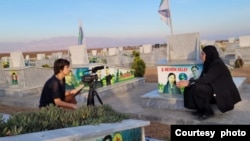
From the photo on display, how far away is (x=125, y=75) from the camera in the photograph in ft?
32.6

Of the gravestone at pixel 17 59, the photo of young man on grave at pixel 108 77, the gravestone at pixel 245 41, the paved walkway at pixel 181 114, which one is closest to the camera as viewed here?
the paved walkway at pixel 181 114

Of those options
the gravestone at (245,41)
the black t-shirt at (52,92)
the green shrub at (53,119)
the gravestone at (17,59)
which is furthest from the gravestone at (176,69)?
the gravestone at (245,41)

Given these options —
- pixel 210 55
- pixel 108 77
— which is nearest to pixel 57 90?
pixel 210 55

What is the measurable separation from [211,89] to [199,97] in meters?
0.24

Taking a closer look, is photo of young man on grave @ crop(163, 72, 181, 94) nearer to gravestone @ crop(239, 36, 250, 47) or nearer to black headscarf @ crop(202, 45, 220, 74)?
black headscarf @ crop(202, 45, 220, 74)

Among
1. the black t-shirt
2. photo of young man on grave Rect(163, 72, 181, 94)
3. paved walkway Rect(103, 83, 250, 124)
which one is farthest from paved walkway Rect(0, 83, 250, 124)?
the black t-shirt

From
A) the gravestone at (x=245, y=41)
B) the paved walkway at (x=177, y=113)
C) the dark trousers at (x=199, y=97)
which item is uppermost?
the gravestone at (x=245, y=41)

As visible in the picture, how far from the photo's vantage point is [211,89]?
471 centimetres

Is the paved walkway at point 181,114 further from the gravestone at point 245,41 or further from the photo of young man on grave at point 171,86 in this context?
the gravestone at point 245,41

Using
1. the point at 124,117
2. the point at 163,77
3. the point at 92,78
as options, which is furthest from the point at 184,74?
the point at 124,117

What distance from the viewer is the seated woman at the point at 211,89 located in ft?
15.4

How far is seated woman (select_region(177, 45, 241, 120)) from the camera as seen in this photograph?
469cm

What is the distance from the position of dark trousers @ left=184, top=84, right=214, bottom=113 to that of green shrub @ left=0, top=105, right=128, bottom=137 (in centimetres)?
233

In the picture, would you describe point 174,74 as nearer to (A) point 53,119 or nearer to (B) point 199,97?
(B) point 199,97
